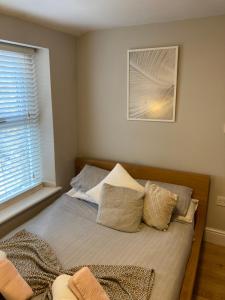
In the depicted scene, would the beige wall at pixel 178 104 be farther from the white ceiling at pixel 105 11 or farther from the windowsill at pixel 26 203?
the windowsill at pixel 26 203

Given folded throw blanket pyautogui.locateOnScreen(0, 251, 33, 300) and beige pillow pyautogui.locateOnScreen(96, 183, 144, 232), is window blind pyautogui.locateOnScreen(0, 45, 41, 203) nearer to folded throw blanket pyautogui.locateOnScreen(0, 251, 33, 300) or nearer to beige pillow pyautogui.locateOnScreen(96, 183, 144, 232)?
beige pillow pyautogui.locateOnScreen(96, 183, 144, 232)

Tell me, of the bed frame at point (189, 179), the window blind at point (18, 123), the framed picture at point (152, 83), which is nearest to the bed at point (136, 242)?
the bed frame at point (189, 179)

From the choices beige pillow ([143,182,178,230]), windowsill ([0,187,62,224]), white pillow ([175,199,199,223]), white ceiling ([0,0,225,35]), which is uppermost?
white ceiling ([0,0,225,35])

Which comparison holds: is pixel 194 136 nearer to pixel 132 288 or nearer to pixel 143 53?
pixel 143 53

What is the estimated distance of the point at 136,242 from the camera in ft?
6.25

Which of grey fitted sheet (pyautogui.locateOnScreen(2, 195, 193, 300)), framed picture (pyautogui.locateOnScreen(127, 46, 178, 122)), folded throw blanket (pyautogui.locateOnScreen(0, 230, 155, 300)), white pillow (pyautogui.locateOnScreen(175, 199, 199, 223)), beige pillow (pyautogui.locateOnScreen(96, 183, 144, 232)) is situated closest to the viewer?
folded throw blanket (pyautogui.locateOnScreen(0, 230, 155, 300))

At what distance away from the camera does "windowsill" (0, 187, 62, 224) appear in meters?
2.21

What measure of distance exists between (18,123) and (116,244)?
4.76 feet

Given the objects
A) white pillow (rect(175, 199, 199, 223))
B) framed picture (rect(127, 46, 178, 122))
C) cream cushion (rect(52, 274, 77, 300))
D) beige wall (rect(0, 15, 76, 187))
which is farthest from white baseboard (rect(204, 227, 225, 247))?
cream cushion (rect(52, 274, 77, 300))

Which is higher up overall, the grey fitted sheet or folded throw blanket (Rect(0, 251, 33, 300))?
folded throw blanket (Rect(0, 251, 33, 300))

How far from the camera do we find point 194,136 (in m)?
2.47

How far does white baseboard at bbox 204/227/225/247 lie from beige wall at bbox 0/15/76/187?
1656mm

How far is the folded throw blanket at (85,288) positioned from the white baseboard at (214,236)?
5.50ft

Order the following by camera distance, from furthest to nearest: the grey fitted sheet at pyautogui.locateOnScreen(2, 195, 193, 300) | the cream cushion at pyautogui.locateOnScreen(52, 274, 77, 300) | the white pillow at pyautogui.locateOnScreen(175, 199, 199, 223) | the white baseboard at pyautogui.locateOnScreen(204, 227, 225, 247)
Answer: the white baseboard at pyautogui.locateOnScreen(204, 227, 225, 247) < the white pillow at pyautogui.locateOnScreen(175, 199, 199, 223) < the grey fitted sheet at pyautogui.locateOnScreen(2, 195, 193, 300) < the cream cushion at pyautogui.locateOnScreen(52, 274, 77, 300)
